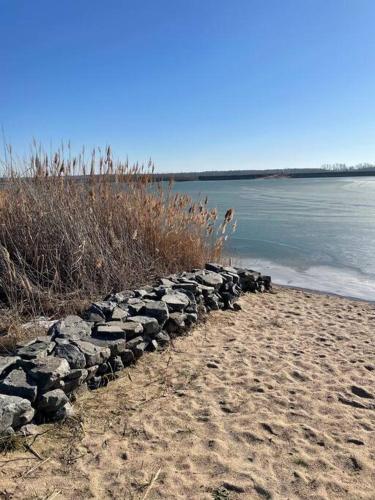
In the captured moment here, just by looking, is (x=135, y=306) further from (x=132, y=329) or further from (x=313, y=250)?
(x=313, y=250)

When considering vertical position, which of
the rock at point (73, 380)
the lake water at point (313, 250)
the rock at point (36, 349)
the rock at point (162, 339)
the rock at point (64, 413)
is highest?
the rock at point (36, 349)

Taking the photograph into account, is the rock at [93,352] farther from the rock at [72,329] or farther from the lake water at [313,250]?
the lake water at [313,250]

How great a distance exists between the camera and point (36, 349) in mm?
3379

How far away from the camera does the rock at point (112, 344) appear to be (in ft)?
12.2

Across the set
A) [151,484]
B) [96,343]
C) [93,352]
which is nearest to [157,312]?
[96,343]

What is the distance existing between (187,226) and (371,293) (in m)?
3.54

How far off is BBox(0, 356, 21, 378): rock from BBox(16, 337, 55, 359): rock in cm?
7

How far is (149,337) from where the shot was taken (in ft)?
14.2

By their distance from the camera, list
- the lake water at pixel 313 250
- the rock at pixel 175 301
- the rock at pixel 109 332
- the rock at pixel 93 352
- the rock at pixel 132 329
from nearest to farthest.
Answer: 1. the rock at pixel 93 352
2. the rock at pixel 109 332
3. the rock at pixel 132 329
4. the rock at pixel 175 301
5. the lake water at pixel 313 250

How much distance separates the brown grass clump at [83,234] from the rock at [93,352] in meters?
1.13

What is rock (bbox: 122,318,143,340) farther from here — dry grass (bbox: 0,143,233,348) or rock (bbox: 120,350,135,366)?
dry grass (bbox: 0,143,233,348)

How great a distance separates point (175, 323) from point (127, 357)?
826mm

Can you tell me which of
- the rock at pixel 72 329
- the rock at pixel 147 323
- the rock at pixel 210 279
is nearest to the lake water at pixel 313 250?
the rock at pixel 210 279

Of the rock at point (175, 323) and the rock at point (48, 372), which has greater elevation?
the rock at point (48, 372)
